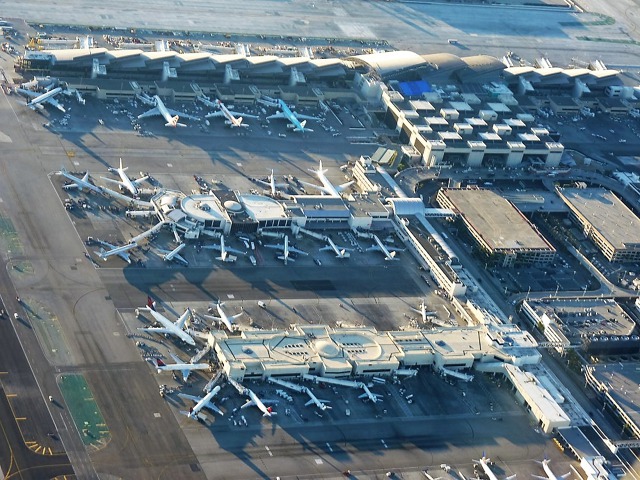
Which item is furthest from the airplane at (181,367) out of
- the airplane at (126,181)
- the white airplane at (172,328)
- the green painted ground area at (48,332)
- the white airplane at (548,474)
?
the white airplane at (548,474)

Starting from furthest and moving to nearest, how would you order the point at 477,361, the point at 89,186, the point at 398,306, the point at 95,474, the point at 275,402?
the point at 89,186, the point at 398,306, the point at 477,361, the point at 275,402, the point at 95,474

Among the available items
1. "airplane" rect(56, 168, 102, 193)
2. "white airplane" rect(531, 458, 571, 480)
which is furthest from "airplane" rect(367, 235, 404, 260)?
"white airplane" rect(531, 458, 571, 480)

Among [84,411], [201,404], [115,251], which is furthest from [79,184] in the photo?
[201,404]

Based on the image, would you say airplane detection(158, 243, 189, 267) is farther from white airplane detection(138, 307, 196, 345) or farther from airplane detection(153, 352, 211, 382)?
airplane detection(153, 352, 211, 382)

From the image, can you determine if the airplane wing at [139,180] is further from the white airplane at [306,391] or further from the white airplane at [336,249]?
the white airplane at [306,391]

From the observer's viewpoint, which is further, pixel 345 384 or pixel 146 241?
pixel 146 241

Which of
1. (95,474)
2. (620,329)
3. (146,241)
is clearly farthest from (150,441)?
(620,329)

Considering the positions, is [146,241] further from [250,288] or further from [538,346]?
[538,346]
